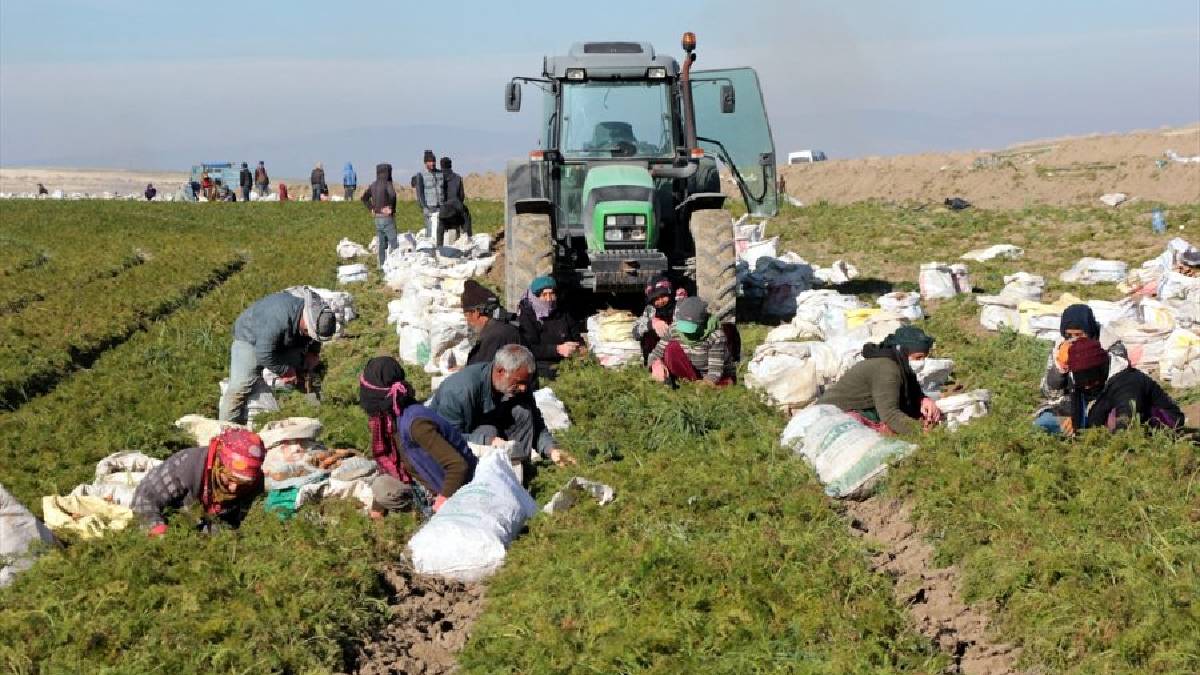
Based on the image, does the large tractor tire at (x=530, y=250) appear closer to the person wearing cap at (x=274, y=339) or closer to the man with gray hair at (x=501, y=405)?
the person wearing cap at (x=274, y=339)

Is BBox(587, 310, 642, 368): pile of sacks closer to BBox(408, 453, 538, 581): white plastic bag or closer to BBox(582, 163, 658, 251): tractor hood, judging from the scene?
BBox(582, 163, 658, 251): tractor hood

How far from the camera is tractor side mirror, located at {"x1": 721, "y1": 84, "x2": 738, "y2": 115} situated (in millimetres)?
13023

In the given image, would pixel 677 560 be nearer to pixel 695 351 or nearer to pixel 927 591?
pixel 927 591

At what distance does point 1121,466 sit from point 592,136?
26.6 ft

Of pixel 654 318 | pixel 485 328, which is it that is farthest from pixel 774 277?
pixel 485 328

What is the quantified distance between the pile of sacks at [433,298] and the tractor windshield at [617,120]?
82.7 inches

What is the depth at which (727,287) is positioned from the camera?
42.1ft

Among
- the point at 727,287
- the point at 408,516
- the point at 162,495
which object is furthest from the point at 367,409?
the point at 727,287

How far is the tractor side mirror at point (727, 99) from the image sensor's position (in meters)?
13.0

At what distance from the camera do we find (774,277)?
15312 mm

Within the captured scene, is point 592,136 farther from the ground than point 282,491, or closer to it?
farther from the ground

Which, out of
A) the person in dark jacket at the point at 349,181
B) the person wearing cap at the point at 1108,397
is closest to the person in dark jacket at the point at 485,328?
the person wearing cap at the point at 1108,397

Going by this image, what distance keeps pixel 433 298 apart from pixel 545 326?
2.42m

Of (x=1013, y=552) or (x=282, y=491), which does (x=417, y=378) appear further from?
(x=1013, y=552)
